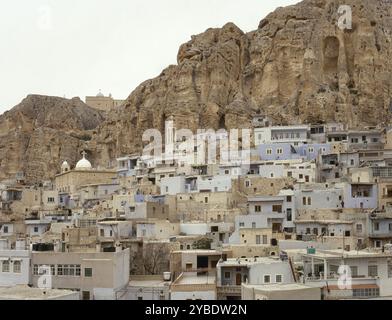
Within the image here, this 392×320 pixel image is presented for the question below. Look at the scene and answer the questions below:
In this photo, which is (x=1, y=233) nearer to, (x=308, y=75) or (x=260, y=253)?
(x=260, y=253)

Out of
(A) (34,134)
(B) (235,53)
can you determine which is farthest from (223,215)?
(A) (34,134)

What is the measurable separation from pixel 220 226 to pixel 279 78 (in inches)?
1242

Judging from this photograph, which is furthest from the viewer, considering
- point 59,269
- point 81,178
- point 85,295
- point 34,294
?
point 81,178

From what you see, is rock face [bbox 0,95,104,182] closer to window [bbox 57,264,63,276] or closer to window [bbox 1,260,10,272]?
window [bbox 1,260,10,272]

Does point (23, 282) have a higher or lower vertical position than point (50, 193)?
lower

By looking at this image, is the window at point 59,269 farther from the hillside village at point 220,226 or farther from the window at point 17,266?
the window at point 17,266

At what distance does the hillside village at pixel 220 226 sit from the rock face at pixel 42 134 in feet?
41.4

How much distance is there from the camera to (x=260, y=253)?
3031cm

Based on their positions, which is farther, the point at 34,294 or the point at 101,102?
the point at 101,102

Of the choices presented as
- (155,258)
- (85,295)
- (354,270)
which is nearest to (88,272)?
(85,295)

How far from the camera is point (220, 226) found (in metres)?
36.8

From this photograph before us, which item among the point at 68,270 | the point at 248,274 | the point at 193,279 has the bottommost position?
the point at 193,279

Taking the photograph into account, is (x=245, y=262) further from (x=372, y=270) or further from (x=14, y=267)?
(x=14, y=267)
